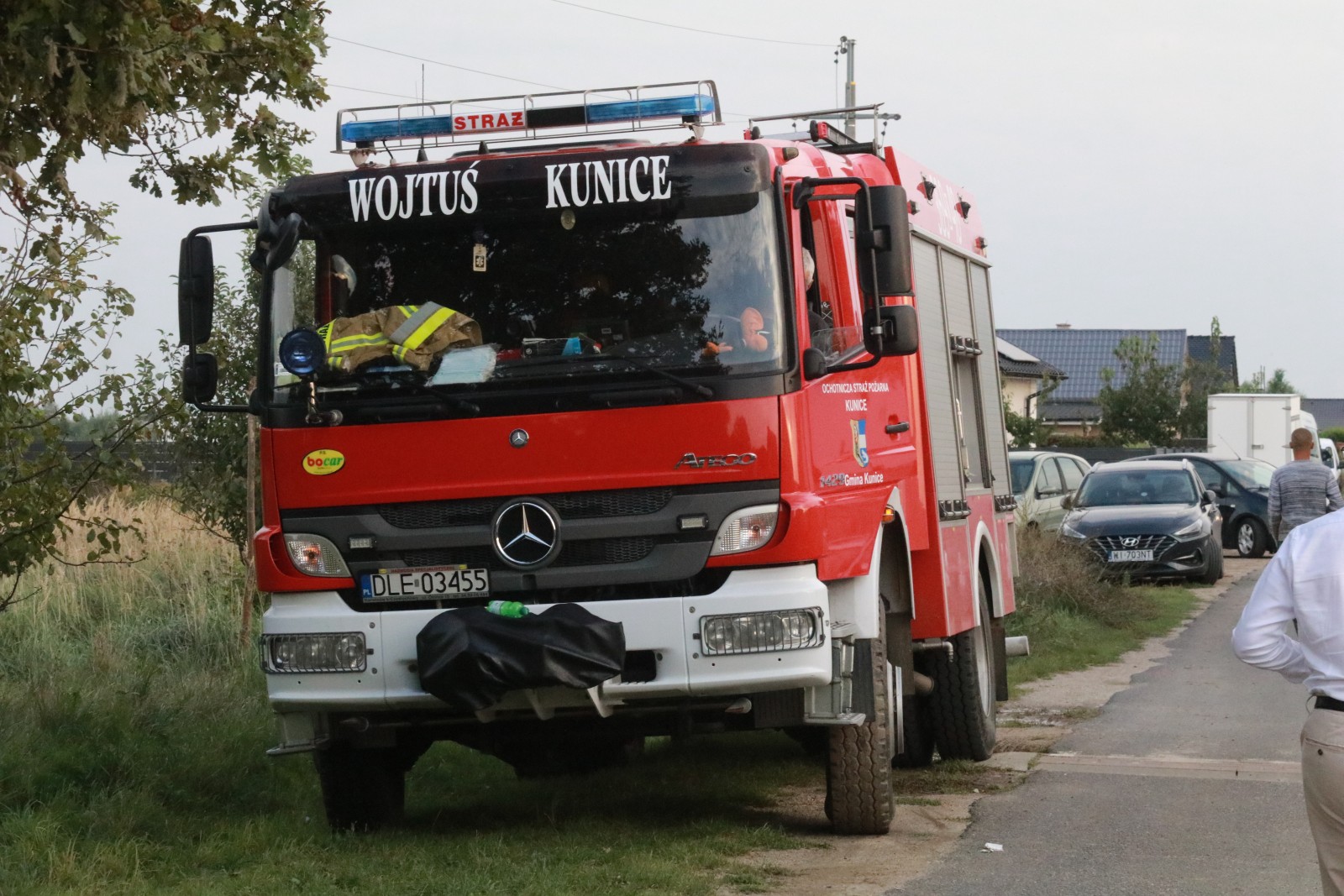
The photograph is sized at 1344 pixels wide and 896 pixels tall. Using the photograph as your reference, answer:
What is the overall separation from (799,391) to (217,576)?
823 cm

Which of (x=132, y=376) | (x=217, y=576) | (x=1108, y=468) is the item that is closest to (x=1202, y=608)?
(x=1108, y=468)

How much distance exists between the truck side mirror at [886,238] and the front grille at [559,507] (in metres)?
1.15

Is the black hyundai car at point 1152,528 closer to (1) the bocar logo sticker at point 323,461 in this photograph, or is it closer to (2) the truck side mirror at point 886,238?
(2) the truck side mirror at point 886,238

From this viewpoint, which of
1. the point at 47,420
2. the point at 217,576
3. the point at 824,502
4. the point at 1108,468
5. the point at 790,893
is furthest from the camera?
the point at 1108,468

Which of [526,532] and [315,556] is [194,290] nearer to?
[315,556]

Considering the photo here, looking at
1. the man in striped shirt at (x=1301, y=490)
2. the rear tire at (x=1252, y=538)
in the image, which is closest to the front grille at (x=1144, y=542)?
the rear tire at (x=1252, y=538)

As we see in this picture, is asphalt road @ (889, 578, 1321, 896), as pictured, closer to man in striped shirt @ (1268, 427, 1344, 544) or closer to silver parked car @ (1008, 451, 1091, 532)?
man in striped shirt @ (1268, 427, 1344, 544)

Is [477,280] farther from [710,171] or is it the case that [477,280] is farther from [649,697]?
[649,697]

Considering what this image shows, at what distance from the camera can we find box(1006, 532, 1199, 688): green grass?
15469 mm

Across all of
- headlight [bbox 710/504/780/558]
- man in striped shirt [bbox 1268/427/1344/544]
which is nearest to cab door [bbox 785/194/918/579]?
headlight [bbox 710/504/780/558]

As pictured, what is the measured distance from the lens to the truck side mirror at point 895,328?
23.3ft

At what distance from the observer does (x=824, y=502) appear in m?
6.95

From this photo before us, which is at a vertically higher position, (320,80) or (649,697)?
(320,80)

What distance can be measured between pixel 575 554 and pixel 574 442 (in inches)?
16.9
